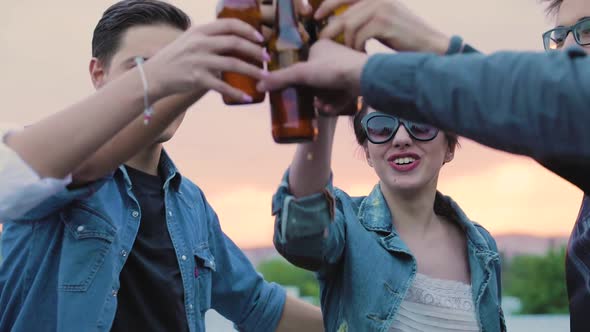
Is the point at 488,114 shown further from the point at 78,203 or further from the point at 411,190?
the point at 78,203

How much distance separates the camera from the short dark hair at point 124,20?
2.93m

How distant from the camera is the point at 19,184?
206 centimetres

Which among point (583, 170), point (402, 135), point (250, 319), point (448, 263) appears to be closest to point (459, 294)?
point (448, 263)

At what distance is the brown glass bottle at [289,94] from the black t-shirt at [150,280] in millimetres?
981

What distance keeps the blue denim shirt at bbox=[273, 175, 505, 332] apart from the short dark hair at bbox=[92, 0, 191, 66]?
102 cm

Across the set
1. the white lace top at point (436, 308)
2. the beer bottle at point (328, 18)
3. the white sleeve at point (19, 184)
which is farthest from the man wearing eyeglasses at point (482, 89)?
the white lace top at point (436, 308)

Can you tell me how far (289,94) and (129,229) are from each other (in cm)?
104

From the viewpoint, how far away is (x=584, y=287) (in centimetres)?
247

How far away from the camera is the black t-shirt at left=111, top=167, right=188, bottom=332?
2.73 m

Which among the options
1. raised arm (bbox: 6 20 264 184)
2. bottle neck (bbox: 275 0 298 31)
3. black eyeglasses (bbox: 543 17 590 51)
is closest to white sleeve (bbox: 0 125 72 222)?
raised arm (bbox: 6 20 264 184)

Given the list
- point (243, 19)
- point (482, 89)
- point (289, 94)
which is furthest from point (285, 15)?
point (482, 89)

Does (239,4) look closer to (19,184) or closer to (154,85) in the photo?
(154,85)

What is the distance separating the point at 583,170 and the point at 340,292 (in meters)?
1.06

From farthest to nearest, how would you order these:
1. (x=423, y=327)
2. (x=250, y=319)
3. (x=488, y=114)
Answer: (x=250, y=319)
(x=423, y=327)
(x=488, y=114)
